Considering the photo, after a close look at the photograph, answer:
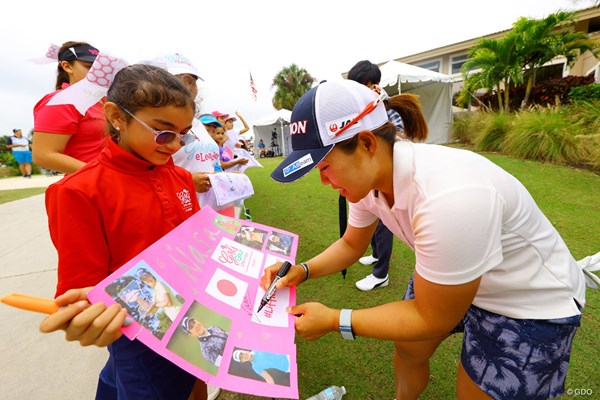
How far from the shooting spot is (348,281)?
2996 millimetres

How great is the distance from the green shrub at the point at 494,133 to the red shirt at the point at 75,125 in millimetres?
9304

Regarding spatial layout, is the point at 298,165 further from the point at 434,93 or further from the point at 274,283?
the point at 434,93

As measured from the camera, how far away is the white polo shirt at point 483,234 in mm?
891

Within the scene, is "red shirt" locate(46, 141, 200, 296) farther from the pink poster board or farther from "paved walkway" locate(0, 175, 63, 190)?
"paved walkway" locate(0, 175, 63, 190)

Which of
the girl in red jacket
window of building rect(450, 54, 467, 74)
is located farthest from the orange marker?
window of building rect(450, 54, 467, 74)

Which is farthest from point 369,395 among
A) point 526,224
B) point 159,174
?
point 159,174

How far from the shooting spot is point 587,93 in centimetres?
779

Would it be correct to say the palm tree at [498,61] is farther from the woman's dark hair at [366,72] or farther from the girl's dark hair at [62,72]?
the girl's dark hair at [62,72]

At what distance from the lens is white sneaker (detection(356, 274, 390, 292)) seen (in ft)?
9.14

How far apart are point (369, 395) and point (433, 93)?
13.0 m

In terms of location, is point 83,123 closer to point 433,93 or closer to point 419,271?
point 419,271

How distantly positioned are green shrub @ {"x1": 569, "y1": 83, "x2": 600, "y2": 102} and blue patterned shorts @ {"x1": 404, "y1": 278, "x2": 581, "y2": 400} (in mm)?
9332

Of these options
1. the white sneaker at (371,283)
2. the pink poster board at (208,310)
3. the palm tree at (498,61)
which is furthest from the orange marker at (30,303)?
the palm tree at (498,61)

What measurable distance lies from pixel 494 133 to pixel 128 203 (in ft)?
32.2
